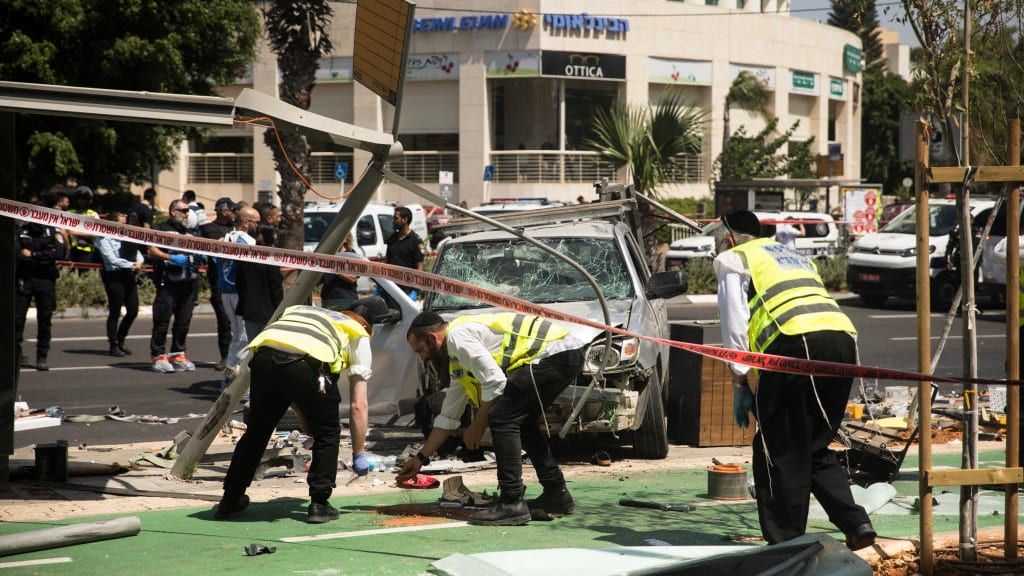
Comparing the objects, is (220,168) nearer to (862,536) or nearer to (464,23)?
(464,23)

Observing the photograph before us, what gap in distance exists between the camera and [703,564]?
17.3 ft

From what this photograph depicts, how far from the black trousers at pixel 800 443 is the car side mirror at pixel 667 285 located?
3.24m

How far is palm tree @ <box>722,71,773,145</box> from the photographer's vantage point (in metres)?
45.4

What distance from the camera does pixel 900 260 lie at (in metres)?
21.1

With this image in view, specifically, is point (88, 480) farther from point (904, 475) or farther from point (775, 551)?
point (904, 475)

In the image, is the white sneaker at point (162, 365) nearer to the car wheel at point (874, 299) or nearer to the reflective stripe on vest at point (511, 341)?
the reflective stripe on vest at point (511, 341)

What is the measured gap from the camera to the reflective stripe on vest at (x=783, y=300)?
579 centimetres

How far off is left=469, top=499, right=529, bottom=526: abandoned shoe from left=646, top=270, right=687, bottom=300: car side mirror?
283 cm

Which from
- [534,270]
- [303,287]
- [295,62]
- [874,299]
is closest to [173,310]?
[534,270]

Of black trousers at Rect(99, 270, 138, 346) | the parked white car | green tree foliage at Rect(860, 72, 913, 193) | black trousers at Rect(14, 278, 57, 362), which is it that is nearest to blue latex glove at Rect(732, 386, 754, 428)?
black trousers at Rect(14, 278, 57, 362)

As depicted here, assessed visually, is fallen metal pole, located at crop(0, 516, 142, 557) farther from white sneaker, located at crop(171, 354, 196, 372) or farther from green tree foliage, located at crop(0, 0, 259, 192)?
green tree foliage, located at crop(0, 0, 259, 192)

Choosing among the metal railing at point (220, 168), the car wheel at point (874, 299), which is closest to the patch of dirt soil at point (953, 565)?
the car wheel at point (874, 299)

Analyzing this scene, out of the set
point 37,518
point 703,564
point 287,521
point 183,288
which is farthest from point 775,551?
point 183,288

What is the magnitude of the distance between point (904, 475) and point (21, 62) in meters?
22.7
